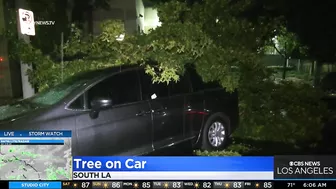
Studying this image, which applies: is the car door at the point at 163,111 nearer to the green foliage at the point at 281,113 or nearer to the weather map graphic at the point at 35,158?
the green foliage at the point at 281,113

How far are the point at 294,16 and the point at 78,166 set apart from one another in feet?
5.87

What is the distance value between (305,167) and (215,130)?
26.7 inches

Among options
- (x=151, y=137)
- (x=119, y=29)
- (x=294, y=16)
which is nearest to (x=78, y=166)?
(x=151, y=137)

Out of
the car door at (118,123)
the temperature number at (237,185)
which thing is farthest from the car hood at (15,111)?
the temperature number at (237,185)

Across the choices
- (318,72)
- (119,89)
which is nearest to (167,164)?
(119,89)

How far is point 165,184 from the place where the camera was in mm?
2170

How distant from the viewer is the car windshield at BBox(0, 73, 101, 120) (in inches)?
83.7

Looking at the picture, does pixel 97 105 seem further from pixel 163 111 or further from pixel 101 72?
pixel 163 111

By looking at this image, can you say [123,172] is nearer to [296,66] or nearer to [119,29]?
[119,29]

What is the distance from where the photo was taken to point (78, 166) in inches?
85.4

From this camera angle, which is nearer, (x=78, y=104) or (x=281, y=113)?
(x=78, y=104)

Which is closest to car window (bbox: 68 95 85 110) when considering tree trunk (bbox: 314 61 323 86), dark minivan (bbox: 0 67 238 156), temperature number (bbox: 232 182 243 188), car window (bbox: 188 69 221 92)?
dark minivan (bbox: 0 67 238 156)

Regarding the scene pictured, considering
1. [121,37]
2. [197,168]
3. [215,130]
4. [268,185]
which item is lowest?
[268,185]

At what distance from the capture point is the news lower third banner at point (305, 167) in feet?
7.12
